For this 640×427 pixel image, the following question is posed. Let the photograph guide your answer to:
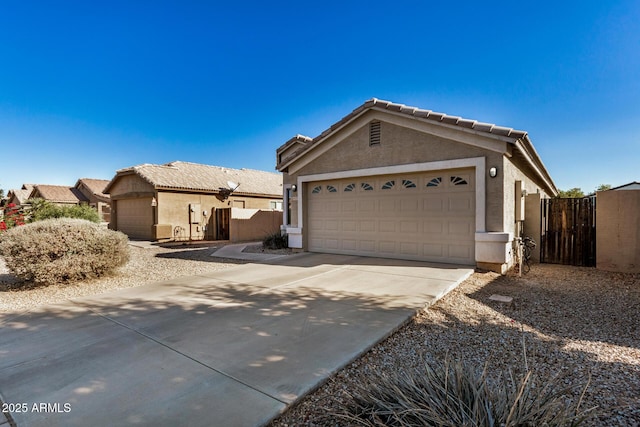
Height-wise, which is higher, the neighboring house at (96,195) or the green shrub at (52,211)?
the neighboring house at (96,195)

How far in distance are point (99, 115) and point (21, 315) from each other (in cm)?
1793

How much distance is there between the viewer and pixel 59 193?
33594 mm

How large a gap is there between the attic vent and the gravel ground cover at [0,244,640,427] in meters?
4.93

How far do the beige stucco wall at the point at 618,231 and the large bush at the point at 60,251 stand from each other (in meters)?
12.9

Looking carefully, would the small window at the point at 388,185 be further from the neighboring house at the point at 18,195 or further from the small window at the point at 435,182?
the neighboring house at the point at 18,195

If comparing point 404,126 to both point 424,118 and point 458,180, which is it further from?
point 458,180

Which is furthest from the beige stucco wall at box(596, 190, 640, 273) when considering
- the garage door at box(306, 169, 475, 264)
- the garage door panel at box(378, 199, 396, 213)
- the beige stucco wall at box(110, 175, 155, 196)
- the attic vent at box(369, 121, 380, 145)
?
the beige stucco wall at box(110, 175, 155, 196)

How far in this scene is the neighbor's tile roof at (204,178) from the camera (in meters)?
19.2

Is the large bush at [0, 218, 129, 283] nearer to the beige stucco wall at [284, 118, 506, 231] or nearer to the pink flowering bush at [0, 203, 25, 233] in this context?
the beige stucco wall at [284, 118, 506, 231]

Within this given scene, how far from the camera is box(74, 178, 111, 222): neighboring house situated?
31.7 metres

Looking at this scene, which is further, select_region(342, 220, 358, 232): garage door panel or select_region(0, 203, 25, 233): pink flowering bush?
select_region(0, 203, 25, 233): pink flowering bush

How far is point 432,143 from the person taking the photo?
8.91m

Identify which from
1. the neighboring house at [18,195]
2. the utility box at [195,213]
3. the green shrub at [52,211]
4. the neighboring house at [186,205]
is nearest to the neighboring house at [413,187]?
the neighboring house at [186,205]

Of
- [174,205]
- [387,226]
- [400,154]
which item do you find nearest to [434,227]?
[387,226]
